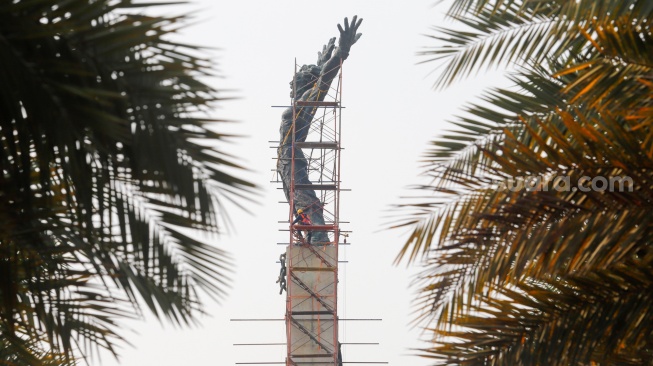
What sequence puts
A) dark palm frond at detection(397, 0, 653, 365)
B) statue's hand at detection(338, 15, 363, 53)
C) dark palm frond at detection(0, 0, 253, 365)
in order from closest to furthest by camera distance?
dark palm frond at detection(0, 0, 253, 365), dark palm frond at detection(397, 0, 653, 365), statue's hand at detection(338, 15, 363, 53)

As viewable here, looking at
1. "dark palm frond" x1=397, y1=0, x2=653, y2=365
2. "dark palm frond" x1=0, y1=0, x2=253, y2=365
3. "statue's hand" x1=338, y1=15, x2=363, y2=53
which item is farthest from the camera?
"statue's hand" x1=338, y1=15, x2=363, y2=53

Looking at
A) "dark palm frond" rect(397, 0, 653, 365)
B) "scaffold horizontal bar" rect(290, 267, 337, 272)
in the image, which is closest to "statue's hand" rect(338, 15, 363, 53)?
"scaffold horizontal bar" rect(290, 267, 337, 272)

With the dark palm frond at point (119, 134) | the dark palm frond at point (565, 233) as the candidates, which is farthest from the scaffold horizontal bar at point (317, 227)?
the dark palm frond at point (119, 134)

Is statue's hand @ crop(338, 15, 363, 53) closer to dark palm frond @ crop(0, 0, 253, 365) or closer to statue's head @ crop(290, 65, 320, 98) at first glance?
statue's head @ crop(290, 65, 320, 98)

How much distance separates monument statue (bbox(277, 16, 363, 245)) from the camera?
3131cm

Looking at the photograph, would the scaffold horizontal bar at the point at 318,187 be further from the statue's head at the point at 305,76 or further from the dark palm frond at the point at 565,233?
the dark palm frond at the point at 565,233

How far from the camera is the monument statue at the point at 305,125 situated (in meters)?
31.3

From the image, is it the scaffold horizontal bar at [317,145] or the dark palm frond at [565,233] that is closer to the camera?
the dark palm frond at [565,233]

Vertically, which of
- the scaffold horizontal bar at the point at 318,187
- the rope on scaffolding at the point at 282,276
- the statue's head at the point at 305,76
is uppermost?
the statue's head at the point at 305,76

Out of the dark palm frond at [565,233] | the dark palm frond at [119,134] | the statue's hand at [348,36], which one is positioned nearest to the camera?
the dark palm frond at [119,134]

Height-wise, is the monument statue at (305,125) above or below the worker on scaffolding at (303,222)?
above

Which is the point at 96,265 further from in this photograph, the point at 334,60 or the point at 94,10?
the point at 334,60

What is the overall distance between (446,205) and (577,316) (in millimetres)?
830

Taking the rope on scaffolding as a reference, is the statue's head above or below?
above
